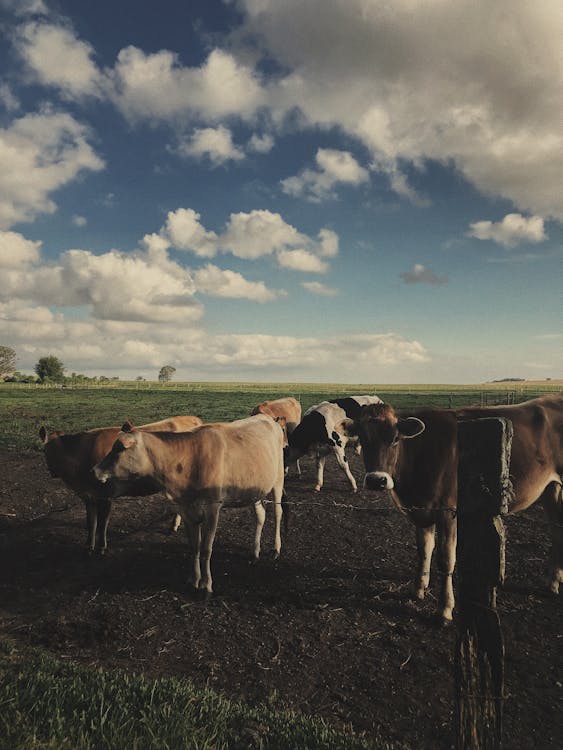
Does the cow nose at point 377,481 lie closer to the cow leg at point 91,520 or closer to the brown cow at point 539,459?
the brown cow at point 539,459

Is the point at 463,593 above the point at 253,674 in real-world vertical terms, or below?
above

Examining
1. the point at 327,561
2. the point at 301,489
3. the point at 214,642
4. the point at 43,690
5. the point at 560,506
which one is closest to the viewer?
the point at 43,690

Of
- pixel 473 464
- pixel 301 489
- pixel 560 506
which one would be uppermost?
pixel 473 464

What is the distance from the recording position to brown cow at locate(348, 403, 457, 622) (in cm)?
541

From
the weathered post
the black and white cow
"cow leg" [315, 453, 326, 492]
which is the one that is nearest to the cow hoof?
the weathered post

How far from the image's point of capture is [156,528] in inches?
344

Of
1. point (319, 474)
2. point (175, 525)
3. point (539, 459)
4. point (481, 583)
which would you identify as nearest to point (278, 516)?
point (175, 525)

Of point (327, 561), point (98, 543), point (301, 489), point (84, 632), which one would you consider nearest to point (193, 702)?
point (84, 632)

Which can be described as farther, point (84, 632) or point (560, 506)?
point (560, 506)

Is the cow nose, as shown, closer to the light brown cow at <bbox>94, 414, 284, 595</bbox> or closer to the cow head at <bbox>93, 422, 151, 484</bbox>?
the light brown cow at <bbox>94, 414, 284, 595</bbox>

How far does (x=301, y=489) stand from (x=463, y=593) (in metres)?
9.57

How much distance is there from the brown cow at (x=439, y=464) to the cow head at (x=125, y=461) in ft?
9.55

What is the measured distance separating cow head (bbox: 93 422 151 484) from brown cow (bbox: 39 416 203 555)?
3.46 feet

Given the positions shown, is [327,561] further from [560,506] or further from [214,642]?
[560,506]
